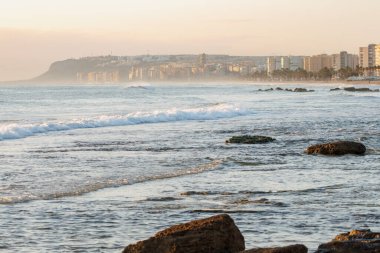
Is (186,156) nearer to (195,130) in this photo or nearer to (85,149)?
(85,149)

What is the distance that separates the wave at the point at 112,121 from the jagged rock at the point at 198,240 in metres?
21.8

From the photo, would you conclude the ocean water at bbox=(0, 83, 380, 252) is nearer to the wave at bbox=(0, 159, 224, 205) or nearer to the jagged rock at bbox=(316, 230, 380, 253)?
the wave at bbox=(0, 159, 224, 205)

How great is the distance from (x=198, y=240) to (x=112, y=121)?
1291 inches

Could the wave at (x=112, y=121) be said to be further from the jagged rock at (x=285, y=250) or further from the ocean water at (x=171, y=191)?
the jagged rock at (x=285, y=250)

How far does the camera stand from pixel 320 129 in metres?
32.5

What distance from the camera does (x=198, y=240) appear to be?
7.93 metres

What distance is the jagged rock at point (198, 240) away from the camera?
25.7 feet

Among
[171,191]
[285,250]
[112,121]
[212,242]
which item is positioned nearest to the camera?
[285,250]

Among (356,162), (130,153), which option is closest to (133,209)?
(356,162)

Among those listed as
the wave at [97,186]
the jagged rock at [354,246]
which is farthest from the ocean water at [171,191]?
the jagged rock at [354,246]

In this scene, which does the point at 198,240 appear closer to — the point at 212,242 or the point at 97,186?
the point at 212,242

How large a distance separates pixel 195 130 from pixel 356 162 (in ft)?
49.5

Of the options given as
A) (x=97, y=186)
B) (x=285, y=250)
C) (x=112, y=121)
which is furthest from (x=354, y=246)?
(x=112, y=121)

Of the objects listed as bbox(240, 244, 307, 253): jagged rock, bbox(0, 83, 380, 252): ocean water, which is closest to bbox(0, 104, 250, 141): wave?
bbox(0, 83, 380, 252): ocean water
